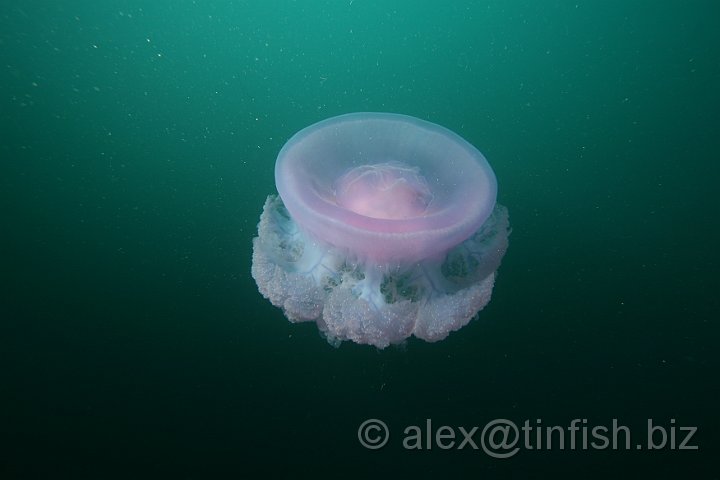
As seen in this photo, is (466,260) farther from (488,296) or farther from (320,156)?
(320,156)

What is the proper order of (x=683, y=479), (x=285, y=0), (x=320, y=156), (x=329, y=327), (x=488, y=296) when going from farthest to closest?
1. (x=285, y=0)
2. (x=683, y=479)
3. (x=320, y=156)
4. (x=488, y=296)
5. (x=329, y=327)

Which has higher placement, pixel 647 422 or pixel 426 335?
pixel 647 422

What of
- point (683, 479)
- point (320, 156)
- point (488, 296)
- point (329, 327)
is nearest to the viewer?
point (329, 327)

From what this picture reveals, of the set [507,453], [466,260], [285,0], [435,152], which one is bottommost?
[507,453]

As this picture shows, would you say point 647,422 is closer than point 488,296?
No

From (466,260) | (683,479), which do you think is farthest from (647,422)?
(466,260)

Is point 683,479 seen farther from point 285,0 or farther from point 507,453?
point 285,0
